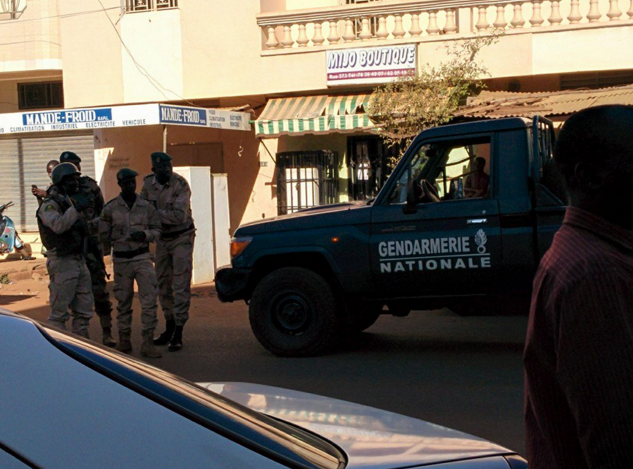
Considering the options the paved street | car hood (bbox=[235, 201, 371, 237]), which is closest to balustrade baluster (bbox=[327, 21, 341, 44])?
the paved street

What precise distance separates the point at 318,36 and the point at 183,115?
3.55 meters

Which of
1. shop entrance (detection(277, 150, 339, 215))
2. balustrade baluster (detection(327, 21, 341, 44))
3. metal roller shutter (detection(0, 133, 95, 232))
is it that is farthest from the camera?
metal roller shutter (detection(0, 133, 95, 232))

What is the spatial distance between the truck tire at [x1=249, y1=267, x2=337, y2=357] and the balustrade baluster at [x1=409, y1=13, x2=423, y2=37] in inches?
360

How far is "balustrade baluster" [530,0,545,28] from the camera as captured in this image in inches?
589

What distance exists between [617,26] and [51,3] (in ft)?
42.1

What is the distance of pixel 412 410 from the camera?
6.04 m

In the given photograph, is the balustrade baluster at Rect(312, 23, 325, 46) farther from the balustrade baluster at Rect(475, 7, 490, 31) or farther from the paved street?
the paved street

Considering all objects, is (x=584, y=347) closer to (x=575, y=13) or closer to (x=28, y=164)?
(x=575, y=13)

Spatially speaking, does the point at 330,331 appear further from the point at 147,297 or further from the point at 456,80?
the point at 456,80

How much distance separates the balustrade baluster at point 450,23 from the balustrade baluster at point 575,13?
82.8 inches

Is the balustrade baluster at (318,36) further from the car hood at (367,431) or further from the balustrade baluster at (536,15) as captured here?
the car hood at (367,431)

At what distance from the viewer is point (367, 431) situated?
102 inches

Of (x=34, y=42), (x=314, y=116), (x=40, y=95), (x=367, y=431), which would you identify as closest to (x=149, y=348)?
(x=367, y=431)

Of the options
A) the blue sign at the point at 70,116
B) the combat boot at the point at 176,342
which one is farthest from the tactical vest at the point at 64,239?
the blue sign at the point at 70,116
